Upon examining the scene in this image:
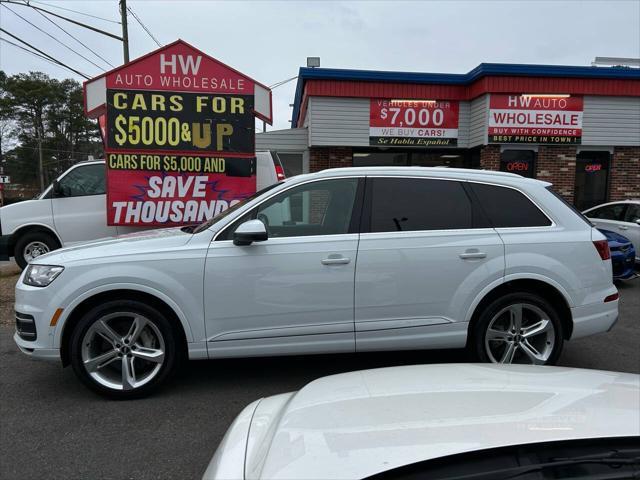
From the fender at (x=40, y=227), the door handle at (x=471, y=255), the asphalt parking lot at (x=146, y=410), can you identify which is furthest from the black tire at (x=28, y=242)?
the door handle at (x=471, y=255)

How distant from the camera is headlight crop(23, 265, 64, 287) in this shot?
3.59 meters

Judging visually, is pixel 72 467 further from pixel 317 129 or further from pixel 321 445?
pixel 317 129

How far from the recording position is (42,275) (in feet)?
12.0

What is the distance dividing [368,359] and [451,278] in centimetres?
130

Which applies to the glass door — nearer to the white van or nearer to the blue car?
the blue car

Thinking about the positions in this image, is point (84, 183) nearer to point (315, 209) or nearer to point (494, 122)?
point (315, 209)

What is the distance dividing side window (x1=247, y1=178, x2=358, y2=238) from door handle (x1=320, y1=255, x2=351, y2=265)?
0.23 metres

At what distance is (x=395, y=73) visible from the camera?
1286cm

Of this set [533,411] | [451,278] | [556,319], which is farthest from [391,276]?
[533,411]

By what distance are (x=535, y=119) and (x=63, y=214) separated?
38.2 ft

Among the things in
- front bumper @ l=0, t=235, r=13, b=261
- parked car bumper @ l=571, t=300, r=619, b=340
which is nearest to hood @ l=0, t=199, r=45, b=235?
front bumper @ l=0, t=235, r=13, b=261

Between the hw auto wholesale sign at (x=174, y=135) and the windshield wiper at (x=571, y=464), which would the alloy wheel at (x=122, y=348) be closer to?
the windshield wiper at (x=571, y=464)

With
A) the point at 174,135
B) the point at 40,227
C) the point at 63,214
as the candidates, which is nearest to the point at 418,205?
the point at 174,135

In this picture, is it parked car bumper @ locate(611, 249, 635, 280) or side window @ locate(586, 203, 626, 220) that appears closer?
parked car bumper @ locate(611, 249, 635, 280)
